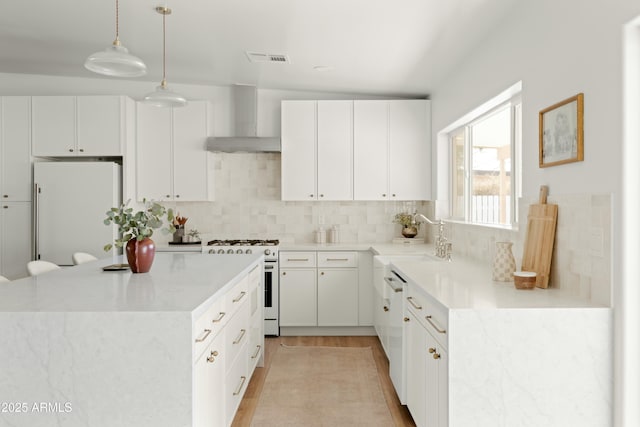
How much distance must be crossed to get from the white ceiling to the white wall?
256mm

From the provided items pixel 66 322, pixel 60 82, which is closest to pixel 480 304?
pixel 66 322

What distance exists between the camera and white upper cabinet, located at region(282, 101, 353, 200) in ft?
16.5

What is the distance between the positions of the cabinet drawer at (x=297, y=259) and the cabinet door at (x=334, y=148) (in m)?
0.65

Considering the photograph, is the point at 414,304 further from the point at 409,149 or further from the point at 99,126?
the point at 99,126

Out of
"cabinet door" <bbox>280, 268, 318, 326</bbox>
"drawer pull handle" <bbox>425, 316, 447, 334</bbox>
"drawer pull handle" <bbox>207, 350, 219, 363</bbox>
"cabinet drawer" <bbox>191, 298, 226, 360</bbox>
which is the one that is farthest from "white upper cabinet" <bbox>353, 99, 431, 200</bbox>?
"drawer pull handle" <bbox>207, 350, 219, 363</bbox>

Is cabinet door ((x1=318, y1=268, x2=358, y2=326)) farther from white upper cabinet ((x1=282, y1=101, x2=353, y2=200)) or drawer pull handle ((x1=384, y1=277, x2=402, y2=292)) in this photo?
drawer pull handle ((x1=384, y1=277, x2=402, y2=292))

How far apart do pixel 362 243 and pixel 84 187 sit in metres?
2.95

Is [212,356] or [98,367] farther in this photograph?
[212,356]

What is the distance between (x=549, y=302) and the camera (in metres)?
2.02

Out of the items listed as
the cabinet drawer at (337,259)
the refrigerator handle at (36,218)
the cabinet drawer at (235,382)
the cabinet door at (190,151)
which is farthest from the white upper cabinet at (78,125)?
the cabinet drawer at (235,382)

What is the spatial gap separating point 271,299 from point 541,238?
296cm

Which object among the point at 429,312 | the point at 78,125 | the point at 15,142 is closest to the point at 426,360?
the point at 429,312

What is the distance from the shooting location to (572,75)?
219 centimetres

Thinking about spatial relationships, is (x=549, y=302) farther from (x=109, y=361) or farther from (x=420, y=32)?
(x=420, y=32)
